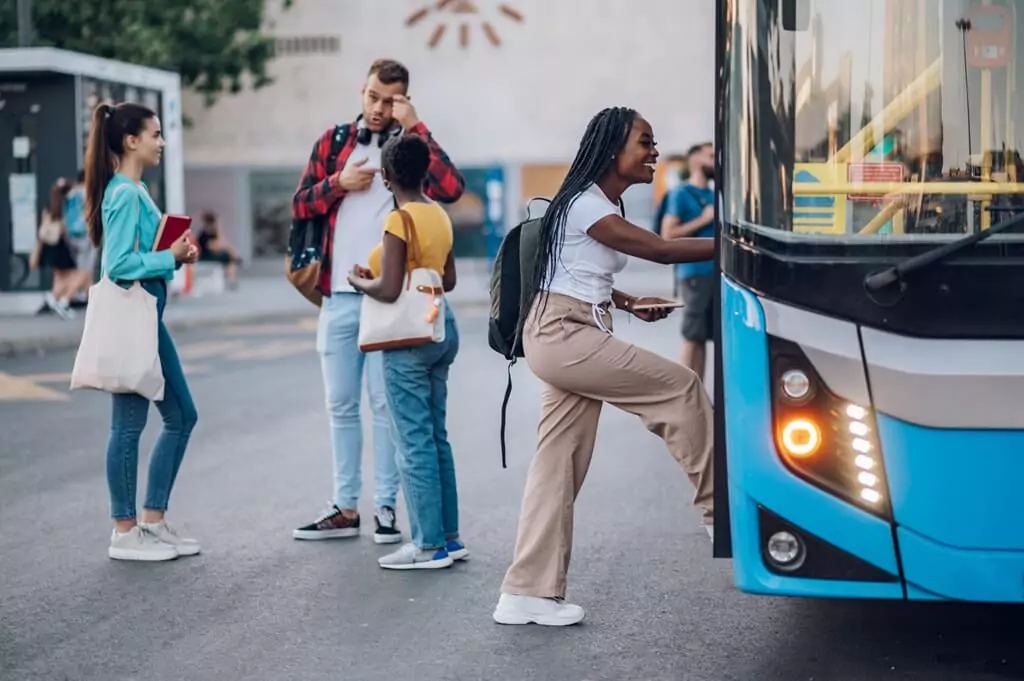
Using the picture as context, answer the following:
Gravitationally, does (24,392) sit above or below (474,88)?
below

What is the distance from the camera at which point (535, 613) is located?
563 cm

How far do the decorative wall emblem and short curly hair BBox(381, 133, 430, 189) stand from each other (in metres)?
32.6

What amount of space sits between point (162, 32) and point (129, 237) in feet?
82.4

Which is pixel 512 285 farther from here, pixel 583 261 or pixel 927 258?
pixel 927 258

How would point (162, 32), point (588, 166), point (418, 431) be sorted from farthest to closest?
point (162, 32)
point (418, 431)
point (588, 166)

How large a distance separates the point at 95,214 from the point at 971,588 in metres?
3.94

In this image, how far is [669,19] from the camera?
1512 inches

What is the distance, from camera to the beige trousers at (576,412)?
541cm

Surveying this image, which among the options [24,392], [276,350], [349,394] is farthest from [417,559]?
[276,350]

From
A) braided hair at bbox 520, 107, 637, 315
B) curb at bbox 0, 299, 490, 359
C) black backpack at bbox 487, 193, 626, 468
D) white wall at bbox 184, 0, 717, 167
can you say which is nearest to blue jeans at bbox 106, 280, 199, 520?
black backpack at bbox 487, 193, 626, 468

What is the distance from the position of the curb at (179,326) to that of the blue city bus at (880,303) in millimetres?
14258

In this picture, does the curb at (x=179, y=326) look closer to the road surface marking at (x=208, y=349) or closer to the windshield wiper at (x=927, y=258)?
the road surface marking at (x=208, y=349)

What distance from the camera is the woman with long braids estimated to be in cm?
542

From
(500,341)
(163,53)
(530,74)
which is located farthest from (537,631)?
(530,74)
